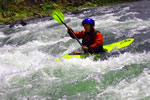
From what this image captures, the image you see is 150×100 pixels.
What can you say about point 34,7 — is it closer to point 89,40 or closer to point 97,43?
point 89,40

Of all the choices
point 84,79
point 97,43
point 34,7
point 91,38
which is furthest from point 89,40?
point 34,7

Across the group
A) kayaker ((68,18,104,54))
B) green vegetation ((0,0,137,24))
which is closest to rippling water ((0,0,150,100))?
kayaker ((68,18,104,54))

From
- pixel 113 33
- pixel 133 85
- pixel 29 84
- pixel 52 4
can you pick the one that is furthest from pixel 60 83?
pixel 52 4

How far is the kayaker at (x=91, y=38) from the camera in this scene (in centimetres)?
465

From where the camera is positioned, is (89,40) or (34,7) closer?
(89,40)

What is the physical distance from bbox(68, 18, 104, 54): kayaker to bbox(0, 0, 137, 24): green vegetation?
17.8 meters

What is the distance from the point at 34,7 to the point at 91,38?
26.1m

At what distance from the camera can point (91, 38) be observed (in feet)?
16.0

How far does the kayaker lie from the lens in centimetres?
465

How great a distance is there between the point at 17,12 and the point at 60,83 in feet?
77.7

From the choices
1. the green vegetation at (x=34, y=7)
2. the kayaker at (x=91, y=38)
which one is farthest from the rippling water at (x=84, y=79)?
the green vegetation at (x=34, y=7)

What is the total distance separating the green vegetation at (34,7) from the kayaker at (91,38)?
17.8m

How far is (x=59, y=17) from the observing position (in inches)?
242

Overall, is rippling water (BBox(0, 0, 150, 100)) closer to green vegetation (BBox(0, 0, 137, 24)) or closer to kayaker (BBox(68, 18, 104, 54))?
kayaker (BBox(68, 18, 104, 54))
